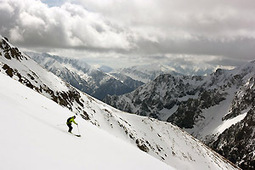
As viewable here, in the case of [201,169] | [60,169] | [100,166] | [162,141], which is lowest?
[201,169]

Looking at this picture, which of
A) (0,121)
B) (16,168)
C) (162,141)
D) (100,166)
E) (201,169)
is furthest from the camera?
(162,141)

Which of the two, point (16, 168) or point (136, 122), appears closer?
point (16, 168)

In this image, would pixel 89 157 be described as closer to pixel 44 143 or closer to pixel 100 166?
pixel 100 166

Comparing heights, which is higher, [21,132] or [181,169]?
[21,132]

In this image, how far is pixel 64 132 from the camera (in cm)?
1447

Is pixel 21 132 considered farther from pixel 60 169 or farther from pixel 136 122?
pixel 136 122

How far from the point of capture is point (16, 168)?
20.0ft

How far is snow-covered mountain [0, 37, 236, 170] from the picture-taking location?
8352 millimetres

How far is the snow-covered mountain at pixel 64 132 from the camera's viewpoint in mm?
8352

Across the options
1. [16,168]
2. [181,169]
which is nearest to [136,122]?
[181,169]

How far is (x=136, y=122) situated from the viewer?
4220 inches

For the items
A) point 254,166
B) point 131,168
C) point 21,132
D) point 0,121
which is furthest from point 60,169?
point 254,166

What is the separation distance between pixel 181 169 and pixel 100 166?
269 feet

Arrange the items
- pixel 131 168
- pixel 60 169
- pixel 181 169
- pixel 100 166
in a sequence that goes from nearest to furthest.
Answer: pixel 60 169
pixel 100 166
pixel 131 168
pixel 181 169
